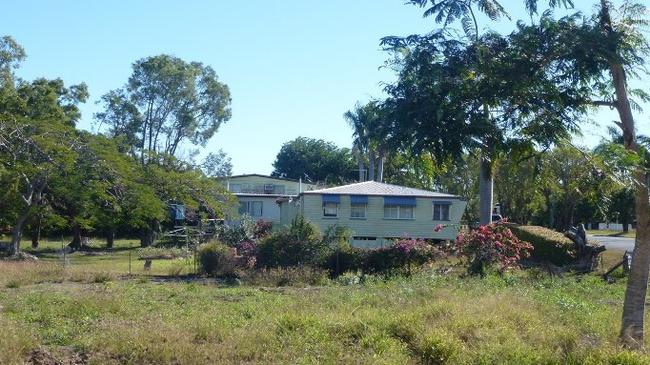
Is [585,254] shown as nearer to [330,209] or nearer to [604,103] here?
[604,103]

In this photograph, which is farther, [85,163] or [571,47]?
[85,163]

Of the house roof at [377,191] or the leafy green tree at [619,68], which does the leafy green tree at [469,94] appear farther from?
the house roof at [377,191]

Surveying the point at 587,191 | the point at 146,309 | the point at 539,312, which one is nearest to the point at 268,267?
the point at 146,309

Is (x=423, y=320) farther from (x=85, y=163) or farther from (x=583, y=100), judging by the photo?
(x=85, y=163)

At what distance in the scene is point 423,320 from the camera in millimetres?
11445

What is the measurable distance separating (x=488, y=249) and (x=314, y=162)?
78396mm

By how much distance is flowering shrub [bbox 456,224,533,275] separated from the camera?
23719 mm

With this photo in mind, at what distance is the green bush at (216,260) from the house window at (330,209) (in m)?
20.8

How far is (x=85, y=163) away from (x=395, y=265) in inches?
704

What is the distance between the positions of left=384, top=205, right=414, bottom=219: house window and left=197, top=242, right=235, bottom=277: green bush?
2268 cm

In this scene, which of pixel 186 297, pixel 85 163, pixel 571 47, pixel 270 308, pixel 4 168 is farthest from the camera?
pixel 85 163

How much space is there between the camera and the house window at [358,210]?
4775 cm

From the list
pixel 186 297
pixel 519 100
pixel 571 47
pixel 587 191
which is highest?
pixel 571 47

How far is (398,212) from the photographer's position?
48.2 metres
